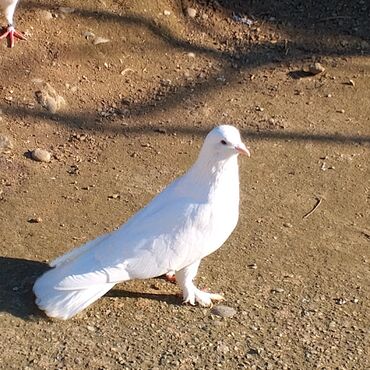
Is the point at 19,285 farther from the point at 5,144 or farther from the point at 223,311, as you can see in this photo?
the point at 5,144

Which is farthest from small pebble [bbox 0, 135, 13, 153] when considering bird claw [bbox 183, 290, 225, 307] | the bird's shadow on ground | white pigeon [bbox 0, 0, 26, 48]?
bird claw [bbox 183, 290, 225, 307]

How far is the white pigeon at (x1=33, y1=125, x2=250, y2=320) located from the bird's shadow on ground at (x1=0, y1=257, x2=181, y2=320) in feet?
0.37

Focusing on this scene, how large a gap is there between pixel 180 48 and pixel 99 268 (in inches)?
122

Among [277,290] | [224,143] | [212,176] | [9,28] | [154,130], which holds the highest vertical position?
[224,143]

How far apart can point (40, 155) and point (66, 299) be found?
67.9 inches

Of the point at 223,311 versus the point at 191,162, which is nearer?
the point at 223,311

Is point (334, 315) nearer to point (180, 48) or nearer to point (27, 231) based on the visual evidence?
point (27, 231)

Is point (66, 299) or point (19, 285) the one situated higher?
point (66, 299)

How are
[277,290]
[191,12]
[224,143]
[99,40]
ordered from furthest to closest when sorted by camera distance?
[191,12] → [99,40] → [277,290] → [224,143]

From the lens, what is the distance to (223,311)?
13.8 ft

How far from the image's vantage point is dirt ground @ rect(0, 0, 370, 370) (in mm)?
4035

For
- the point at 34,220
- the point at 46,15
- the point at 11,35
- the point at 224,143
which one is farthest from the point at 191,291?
the point at 46,15

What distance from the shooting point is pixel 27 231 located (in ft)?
15.7

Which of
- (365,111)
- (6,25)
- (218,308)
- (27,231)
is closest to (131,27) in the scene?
(6,25)
